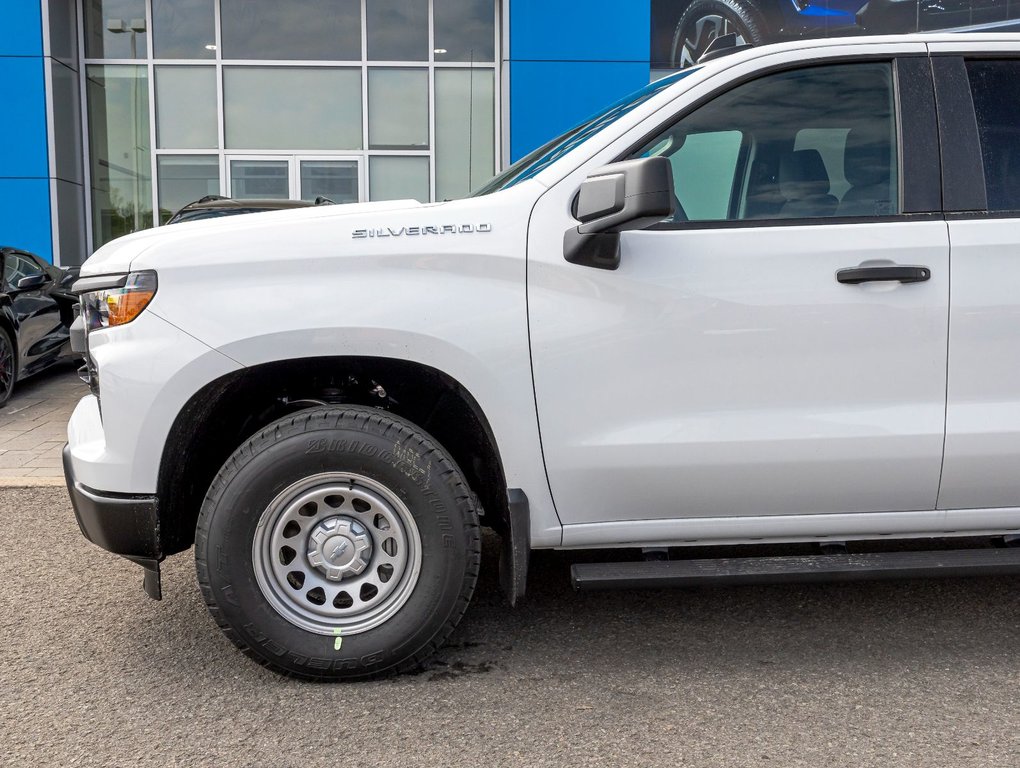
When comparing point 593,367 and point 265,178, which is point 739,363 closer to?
point 593,367

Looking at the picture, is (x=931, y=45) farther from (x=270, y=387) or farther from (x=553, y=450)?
(x=270, y=387)

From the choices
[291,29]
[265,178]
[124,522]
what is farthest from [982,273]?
[291,29]

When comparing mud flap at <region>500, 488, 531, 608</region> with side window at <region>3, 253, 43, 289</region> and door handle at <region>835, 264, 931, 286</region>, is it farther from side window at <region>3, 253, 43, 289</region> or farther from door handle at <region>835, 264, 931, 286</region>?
side window at <region>3, 253, 43, 289</region>

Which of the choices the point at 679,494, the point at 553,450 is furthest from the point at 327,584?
the point at 679,494

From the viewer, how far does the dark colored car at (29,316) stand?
8492 mm

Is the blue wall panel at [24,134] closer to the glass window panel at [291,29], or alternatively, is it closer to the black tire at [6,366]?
the glass window panel at [291,29]

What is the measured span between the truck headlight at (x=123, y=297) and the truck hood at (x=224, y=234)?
3 centimetres

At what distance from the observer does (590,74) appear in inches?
555

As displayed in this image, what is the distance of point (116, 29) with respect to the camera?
15.1 m

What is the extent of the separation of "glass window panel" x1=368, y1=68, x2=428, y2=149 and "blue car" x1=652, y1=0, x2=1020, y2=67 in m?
A: 3.70

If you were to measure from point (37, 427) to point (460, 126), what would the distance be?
9101 millimetres

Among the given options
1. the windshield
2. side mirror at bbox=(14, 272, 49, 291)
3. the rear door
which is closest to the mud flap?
the windshield

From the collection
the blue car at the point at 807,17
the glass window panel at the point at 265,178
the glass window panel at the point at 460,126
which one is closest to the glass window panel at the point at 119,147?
the glass window panel at the point at 265,178

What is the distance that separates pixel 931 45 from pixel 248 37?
533 inches
